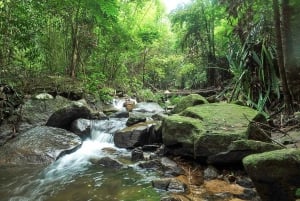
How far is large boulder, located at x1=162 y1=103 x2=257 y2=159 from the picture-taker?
15.3 feet

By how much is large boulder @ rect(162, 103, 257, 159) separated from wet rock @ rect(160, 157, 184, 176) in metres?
0.30

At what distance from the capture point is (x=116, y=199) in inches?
153

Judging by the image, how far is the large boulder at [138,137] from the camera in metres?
6.54

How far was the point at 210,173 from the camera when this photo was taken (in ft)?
14.9

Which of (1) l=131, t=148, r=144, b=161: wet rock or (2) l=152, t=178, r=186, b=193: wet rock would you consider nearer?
(2) l=152, t=178, r=186, b=193: wet rock

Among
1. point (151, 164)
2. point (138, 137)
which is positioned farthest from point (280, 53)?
point (138, 137)

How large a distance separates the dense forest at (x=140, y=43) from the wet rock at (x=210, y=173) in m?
1.47

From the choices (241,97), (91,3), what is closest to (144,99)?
(91,3)

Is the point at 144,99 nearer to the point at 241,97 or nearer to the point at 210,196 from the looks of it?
the point at 241,97

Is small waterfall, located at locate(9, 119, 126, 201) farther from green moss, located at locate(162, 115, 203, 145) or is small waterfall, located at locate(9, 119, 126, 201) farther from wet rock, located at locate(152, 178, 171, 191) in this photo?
green moss, located at locate(162, 115, 203, 145)

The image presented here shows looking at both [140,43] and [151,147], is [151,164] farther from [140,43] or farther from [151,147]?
[140,43]

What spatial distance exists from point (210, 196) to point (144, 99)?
32.4ft

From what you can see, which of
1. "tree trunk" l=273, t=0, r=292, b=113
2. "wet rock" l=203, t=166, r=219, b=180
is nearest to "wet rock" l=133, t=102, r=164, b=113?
"wet rock" l=203, t=166, r=219, b=180

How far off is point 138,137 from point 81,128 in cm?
146
